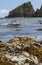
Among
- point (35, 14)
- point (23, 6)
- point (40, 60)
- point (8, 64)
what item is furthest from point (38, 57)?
point (23, 6)

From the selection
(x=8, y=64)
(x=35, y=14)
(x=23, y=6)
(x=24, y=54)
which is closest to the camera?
(x=8, y=64)

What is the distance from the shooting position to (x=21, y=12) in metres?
140

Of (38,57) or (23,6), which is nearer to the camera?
(38,57)

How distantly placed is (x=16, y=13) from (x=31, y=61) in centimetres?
12923

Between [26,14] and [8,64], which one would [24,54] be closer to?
[8,64]

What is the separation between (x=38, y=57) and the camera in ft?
33.7

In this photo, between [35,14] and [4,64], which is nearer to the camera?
[4,64]

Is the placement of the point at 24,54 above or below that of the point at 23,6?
above

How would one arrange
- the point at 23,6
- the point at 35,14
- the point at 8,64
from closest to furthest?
the point at 8,64 < the point at 35,14 < the point at 23,6

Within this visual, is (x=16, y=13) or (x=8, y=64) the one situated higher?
(x=8, y=64)

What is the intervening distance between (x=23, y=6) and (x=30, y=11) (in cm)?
947

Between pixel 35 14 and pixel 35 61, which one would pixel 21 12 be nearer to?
pixel 35 14

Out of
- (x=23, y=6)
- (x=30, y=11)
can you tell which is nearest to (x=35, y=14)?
(x=30, y=11)

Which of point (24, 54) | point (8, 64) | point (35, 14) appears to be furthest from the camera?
point (35, 14)
